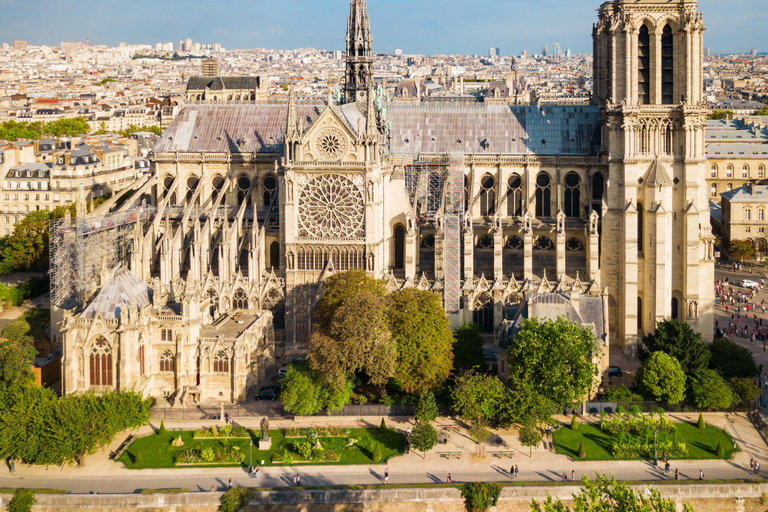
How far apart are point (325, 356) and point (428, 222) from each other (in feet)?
77.2

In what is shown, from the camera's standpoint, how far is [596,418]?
6525 centimetres

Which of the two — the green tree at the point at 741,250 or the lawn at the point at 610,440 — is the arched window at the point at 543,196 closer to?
the lawn at the point at 610,440

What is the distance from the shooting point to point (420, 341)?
6631 centimetres

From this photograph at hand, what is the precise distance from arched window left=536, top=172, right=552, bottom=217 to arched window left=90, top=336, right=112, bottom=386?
124ft

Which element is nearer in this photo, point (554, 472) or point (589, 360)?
point (554, 472)

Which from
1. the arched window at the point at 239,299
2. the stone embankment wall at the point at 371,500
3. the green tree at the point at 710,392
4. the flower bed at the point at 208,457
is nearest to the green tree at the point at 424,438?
the stone embankment wall at the point at 371,500

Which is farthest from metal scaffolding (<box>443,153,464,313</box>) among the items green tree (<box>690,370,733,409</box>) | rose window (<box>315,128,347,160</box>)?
green tree (<box>690,370,733,409</box>)

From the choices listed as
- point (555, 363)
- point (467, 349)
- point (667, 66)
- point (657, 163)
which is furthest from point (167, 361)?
point (667, 66)

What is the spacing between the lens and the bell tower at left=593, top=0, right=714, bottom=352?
78188 millimetres

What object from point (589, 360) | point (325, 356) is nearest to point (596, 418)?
point (589, 360)

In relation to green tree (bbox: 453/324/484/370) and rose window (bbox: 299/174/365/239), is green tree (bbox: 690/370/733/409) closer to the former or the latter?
green tree (bbox: 453/324/484/370)

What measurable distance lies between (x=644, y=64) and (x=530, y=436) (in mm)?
34678

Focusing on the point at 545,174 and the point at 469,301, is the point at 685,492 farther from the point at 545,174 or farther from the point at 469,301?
the point at 545,174

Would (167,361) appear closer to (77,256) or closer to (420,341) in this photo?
(77,256)
